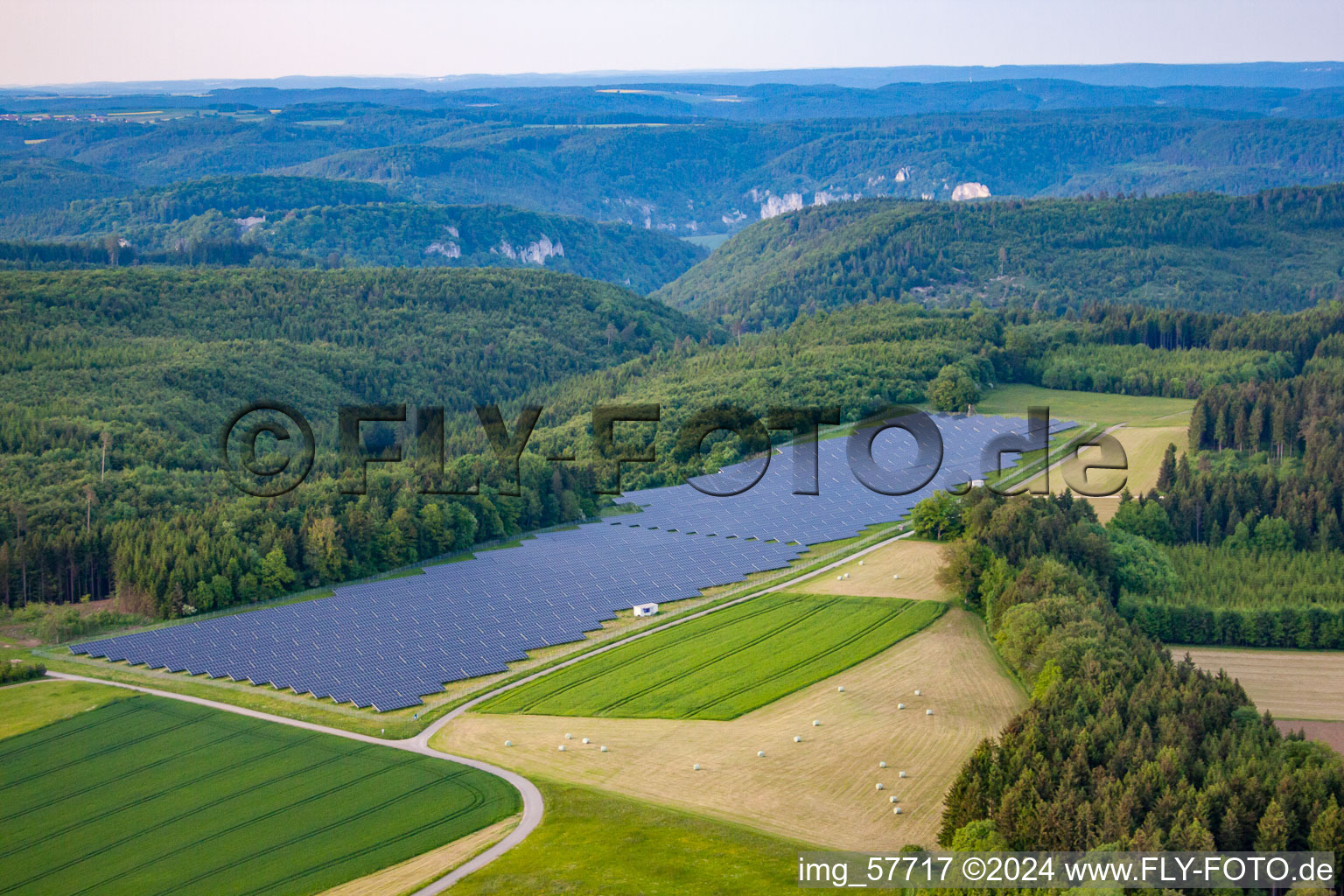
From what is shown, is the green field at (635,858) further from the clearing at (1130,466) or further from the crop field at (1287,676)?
the clearing at (1130,466)

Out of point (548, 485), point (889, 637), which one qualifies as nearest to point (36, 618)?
point (548, 485)

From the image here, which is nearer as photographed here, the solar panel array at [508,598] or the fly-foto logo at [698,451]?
the solar panel array at [508,598]

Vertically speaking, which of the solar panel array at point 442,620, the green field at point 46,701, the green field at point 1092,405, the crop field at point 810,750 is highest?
the green field at point 1092,405

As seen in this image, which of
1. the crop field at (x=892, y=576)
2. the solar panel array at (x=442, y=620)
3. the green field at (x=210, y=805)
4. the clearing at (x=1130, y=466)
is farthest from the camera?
the clearing at (x=1130, y=466)

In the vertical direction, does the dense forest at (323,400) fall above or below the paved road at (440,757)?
above

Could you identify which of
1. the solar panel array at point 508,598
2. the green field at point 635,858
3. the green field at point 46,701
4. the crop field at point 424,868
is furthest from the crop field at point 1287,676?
the green field at point 46,701

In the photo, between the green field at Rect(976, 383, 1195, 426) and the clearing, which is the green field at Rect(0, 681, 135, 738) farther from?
the green field at Rect(976, 383, 1195, 426)

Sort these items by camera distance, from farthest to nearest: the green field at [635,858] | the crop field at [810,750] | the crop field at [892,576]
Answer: the crop field at [892,576] < the crop field at [810,750] < the green field at [635,858]
